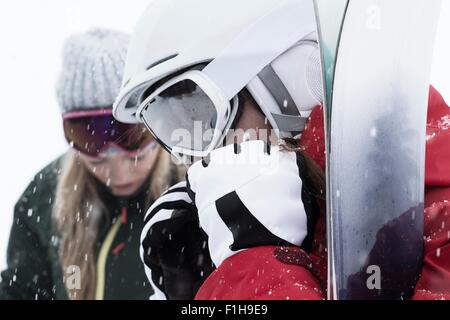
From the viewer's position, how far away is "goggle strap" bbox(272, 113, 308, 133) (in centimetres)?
137

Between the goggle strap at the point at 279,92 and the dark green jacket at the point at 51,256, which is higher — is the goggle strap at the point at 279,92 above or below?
above

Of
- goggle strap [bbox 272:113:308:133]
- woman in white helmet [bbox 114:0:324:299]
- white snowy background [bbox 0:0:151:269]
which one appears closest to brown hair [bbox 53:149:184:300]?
white snowy background [bbox 0:0:151:269]

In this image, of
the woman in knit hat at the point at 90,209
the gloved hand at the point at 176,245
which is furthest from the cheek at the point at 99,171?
the gloved hand at the point at 176,245

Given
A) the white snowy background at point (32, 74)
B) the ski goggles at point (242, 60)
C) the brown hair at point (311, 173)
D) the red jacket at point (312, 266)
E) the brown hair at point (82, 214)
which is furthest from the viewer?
the white snowy background at point (32, 74)

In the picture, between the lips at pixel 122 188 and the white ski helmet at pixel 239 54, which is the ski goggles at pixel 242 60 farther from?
the lips at pixel 122 188

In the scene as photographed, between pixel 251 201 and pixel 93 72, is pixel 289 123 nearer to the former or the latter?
pixel 251 201

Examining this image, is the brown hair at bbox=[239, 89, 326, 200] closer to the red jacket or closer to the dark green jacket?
the red jacket

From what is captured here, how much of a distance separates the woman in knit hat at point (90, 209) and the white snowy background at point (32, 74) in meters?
0.15

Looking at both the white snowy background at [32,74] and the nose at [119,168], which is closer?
the nose at [119,168]

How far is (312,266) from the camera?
3.69 feet

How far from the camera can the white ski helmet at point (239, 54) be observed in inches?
53.6

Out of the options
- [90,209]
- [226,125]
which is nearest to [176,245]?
[226,125]

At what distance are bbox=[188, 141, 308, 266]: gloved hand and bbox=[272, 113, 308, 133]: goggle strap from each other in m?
0.19

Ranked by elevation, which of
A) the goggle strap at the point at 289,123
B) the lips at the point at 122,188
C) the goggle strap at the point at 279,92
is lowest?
the lips at the point at 122,188
